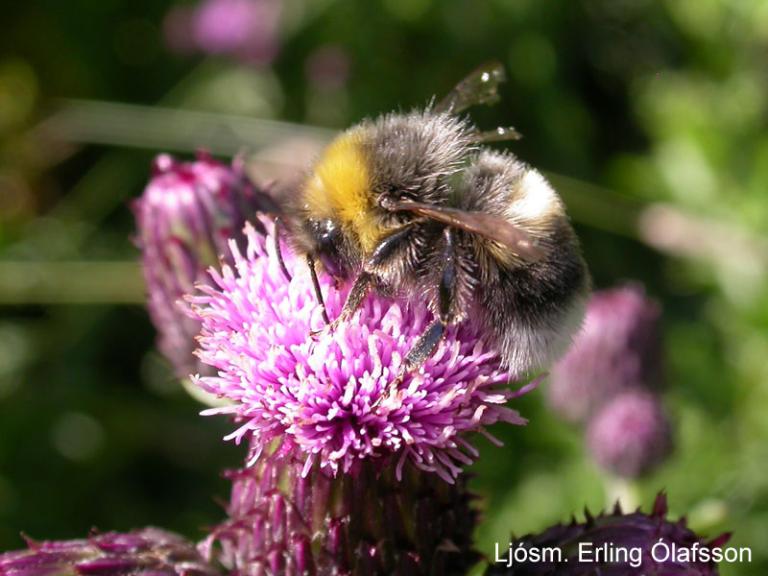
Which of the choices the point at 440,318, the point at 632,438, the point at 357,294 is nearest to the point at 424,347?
the point at 440,318

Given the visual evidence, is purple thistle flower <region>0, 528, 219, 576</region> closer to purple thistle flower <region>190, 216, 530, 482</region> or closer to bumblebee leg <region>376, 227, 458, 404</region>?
purple thistle flower <region>190, 216, 530, 482</region>

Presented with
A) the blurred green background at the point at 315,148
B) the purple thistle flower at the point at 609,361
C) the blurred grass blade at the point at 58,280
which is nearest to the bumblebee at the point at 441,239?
the purple thistle flower at the point at 609,361

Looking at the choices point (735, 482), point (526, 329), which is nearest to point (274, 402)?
point (526, 329)

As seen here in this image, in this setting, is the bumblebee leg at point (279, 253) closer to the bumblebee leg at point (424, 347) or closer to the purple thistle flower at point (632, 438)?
the bumblebee leg at point (424, 347)

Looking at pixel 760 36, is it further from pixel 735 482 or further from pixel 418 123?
pixel 418 123

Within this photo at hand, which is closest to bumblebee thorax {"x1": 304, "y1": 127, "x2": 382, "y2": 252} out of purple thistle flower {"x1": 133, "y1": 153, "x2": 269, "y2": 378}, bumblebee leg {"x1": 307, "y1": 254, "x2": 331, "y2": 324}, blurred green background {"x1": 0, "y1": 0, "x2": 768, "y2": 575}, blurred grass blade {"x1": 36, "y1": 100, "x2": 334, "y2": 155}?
bumblebee leg {"x1": 307, "y1": 254, "x2": 331, "y2": 324}
